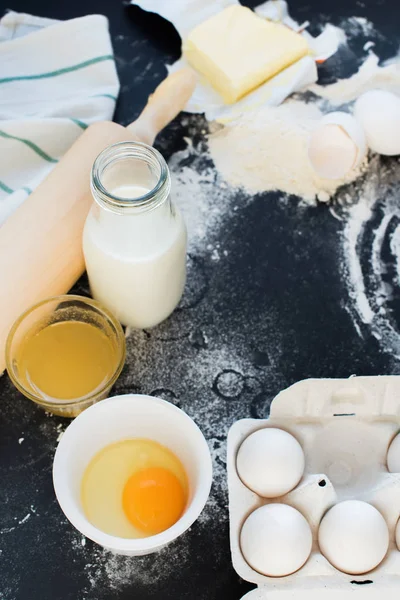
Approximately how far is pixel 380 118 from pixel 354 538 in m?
0.71

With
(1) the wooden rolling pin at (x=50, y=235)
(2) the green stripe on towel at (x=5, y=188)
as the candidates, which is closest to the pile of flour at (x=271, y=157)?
(1) the wooden rolling pin at (x=50, y=235)

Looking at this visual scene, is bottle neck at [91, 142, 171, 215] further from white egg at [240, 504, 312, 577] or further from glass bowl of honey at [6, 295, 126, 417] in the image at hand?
white egg at [240, 504, 312, 577]

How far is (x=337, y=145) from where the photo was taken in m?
1.22

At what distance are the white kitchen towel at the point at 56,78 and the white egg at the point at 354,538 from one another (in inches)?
30.2

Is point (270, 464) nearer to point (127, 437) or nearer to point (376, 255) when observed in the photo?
point (127, 437)

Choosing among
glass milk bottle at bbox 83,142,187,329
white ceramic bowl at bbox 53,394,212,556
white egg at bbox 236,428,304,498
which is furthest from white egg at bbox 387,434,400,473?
glass milk bottle at bbox 83,142,187,329

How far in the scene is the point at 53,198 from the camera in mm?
A: 1092

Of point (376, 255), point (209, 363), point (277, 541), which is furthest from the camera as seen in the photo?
point (376, 255)

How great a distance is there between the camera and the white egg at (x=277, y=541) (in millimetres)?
867

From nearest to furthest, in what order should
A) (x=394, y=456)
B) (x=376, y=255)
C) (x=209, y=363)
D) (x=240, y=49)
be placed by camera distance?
(x=394, y=456), (x=209, y=363), (x=376, y=255), (x=240, y=49)

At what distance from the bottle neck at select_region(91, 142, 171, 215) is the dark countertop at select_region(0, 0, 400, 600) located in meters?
0.24

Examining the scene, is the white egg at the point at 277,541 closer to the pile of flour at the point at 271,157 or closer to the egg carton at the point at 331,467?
the egg carton at the point at 331,467

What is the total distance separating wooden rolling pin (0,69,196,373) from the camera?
1.04 m

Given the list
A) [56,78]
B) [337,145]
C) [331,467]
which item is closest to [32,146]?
[56,78]
